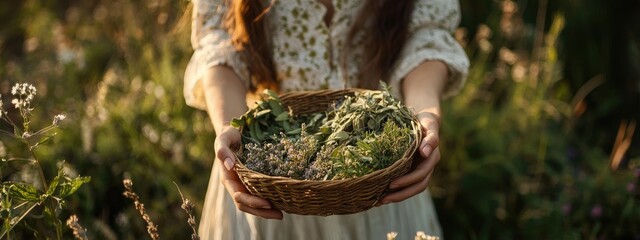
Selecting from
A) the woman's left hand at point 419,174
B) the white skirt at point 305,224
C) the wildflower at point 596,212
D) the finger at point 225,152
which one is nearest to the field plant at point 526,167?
the wildflower at point 596,212

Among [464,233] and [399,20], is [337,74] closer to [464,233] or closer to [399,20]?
[399,20]

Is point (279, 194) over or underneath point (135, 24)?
underneath

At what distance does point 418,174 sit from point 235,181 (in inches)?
13.5

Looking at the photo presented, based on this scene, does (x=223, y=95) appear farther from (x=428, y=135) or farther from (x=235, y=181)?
(x=428, y=135)

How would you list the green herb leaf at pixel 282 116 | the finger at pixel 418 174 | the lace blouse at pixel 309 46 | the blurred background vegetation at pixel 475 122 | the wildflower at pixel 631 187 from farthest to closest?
1. the blurred background vegetation at pixel 475 122
2. the wildflower at pixel 631 187
3. the lace blouse at pixel 309 46
4. the green herb leaf at pixel 282 116
5. the finger at pixel 418 174

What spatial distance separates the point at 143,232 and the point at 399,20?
1.28m

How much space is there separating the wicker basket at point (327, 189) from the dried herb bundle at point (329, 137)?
1.1 inches

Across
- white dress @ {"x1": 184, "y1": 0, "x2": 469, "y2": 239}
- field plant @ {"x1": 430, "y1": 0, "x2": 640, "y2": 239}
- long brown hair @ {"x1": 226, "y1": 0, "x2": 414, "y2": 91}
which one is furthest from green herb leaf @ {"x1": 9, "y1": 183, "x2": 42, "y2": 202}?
field plant @ {"x1": 430, "y1": 0, "x2": 640, "y2": 239}

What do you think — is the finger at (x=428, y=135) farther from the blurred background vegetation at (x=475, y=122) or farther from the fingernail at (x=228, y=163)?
→ the blurred background vegetation at (x=475, y=122)

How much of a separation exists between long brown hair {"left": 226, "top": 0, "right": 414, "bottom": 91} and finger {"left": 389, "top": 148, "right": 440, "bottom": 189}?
0.41 meters

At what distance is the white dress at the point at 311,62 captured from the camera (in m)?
1.68

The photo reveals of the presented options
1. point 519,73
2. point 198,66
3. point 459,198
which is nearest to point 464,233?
point 459,198

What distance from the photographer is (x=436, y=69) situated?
5.82 ft

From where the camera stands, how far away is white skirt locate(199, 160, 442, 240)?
1666 mm
